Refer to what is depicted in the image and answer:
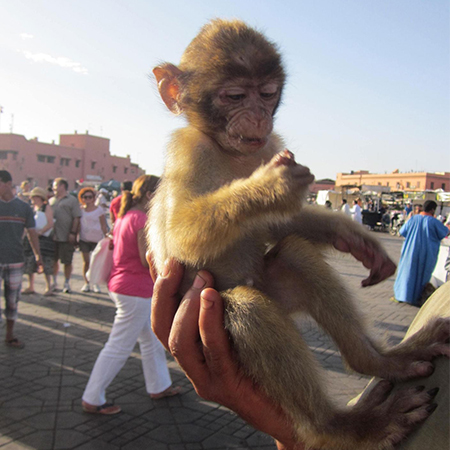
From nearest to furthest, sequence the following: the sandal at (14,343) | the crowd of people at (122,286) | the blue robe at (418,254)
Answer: the crowd of people at (122,286) → the sandal at (14,343) → the blue robe at (418,254)

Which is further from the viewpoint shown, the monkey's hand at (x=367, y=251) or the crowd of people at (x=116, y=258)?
the crowd of people at (x=116, y=258)

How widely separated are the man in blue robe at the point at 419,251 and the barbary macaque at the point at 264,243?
753 cm

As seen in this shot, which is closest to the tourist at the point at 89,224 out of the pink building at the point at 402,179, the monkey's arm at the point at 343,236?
the monkey's arm at the point at 343,236

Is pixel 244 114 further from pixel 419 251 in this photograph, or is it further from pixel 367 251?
pixel 419 251

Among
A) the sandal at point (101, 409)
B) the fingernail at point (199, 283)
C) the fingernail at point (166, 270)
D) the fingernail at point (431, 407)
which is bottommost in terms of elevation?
the sandal at point (101, 409)

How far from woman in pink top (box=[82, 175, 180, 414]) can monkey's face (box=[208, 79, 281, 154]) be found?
2.98 metres

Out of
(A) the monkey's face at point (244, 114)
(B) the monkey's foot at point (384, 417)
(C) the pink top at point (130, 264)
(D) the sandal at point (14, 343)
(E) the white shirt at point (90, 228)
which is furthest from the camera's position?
(E) the white shirt at point (90, 228)

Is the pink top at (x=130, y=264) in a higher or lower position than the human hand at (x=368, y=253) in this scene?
lower

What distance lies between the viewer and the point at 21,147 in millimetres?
63531

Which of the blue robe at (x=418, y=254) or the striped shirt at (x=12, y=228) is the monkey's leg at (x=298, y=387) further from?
the blue robe at (x=418, y=254)

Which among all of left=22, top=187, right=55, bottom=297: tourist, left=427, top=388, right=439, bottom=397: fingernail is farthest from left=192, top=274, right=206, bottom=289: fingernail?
left=22, top=187, right=55, bottom=297: tourist

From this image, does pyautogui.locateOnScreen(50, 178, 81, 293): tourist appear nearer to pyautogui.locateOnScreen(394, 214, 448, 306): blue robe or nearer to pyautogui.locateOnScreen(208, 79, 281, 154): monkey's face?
pyautogui.locateOnScreen(394, 214, 448, 306): blue robe

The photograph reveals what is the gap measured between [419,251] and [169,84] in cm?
820

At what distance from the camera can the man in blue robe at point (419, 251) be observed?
9.20 m
